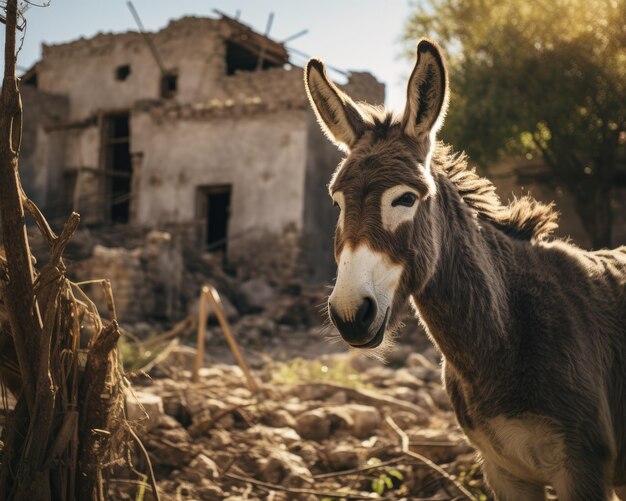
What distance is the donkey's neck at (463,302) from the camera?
9.89 feet

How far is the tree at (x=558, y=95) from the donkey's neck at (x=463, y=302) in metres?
12.4

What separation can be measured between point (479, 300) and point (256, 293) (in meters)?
13.8

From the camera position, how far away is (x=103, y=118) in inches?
940

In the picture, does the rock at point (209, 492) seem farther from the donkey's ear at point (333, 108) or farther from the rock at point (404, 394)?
the rock at point (404, 394)

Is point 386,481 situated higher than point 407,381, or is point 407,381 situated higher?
point 407,381

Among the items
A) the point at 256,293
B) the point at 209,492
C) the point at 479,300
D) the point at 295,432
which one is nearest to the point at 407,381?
the point at 295,432

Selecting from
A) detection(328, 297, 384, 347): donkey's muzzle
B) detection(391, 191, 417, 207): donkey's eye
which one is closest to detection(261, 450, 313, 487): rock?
detection(328, 297, 384, 347): donkey's muzzle

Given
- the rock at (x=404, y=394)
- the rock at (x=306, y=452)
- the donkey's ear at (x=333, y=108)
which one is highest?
the donkey's ear at (x=333, y=108)

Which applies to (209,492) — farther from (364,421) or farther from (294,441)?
(364,421)

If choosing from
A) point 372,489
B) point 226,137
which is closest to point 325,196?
point 226,137

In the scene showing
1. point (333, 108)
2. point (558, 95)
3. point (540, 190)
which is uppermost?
point (558, 95)

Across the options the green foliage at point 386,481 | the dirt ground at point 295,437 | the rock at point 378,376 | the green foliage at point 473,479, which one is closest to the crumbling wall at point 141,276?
the dirt ground at point 295,437

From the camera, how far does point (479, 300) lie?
9.98 ft

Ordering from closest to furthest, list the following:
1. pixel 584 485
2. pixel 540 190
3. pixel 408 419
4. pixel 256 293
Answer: pixel 584 485 < pixel 408 419 < pixel 540 190 < pixel 256 293
